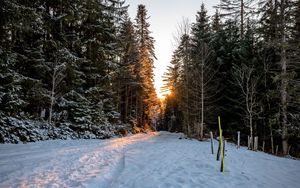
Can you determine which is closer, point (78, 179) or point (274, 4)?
point (78, 179)

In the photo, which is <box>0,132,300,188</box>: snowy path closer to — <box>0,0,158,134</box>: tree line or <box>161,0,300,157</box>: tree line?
<box>0,0,158,134</box>: tree line

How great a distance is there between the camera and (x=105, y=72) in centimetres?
2369

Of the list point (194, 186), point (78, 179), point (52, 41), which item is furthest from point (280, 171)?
point (52, 41)

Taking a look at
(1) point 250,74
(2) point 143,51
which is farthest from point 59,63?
(2) point 143,51

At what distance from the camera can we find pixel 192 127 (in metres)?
26.3

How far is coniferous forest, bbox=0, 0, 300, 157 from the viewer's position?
14.7 meters

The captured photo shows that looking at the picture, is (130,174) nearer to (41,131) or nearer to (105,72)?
(41,131)

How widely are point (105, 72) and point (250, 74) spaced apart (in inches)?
545

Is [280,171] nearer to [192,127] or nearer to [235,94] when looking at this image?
[235,94]

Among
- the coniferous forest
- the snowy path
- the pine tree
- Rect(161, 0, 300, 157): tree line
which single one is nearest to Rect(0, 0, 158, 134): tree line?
the coniferous forest

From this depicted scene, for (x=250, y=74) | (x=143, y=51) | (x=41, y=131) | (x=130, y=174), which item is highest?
(x=143, y=51)

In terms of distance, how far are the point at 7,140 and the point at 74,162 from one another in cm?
697

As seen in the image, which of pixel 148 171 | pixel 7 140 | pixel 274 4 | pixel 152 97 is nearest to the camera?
pixel 148 171

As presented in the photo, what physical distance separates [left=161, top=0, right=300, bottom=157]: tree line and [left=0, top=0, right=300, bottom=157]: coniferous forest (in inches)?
3.8
